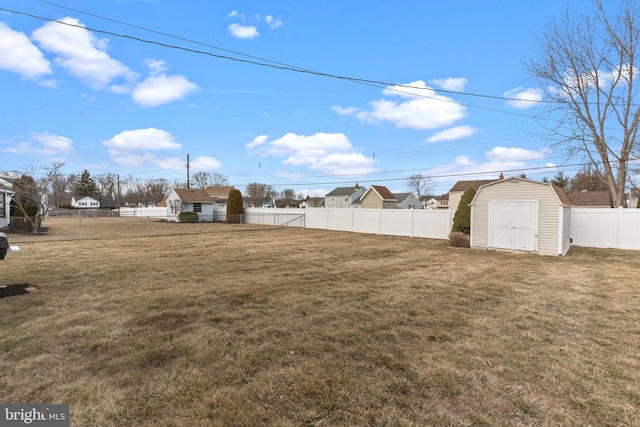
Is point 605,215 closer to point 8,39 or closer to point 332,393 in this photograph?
point 332,393

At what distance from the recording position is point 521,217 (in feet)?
37.8

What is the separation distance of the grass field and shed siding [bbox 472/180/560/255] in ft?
13.6

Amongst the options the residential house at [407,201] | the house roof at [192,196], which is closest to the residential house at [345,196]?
the residential house at [407,201]

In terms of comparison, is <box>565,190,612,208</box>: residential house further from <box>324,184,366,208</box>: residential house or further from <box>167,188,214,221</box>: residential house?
<box>167,188,214,221</box>: residential house

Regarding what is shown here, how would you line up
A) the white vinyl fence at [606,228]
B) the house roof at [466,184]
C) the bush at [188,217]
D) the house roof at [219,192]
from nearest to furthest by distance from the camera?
the white vinyl fence at [606,228], the bush at [188,217], the house roof at [466,184], the house roof at [219,192]

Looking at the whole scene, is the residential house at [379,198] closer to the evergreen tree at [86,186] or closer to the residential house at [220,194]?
the residential house at [220,194]

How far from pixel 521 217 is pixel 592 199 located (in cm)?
2640

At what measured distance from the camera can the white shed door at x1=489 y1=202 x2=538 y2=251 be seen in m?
11.2

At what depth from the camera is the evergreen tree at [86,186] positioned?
7394cm

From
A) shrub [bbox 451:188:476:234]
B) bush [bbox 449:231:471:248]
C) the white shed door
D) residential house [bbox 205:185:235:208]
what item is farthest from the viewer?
residential house [bbox 205:185:235:208]

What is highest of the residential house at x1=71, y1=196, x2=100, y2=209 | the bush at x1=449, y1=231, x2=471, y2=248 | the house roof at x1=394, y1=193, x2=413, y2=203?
the house roof at x1=394, y1=193, x2=413, y2=203

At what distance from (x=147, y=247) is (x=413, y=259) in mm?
9991

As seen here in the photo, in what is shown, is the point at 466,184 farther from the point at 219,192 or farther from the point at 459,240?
the point at 219,192

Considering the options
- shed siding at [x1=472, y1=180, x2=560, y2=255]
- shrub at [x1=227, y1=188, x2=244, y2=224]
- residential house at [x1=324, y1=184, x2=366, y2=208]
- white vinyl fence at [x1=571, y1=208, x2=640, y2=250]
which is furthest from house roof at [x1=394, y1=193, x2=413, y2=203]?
shed siding at [x1=472, y1=180, x2=560, y2=255]
